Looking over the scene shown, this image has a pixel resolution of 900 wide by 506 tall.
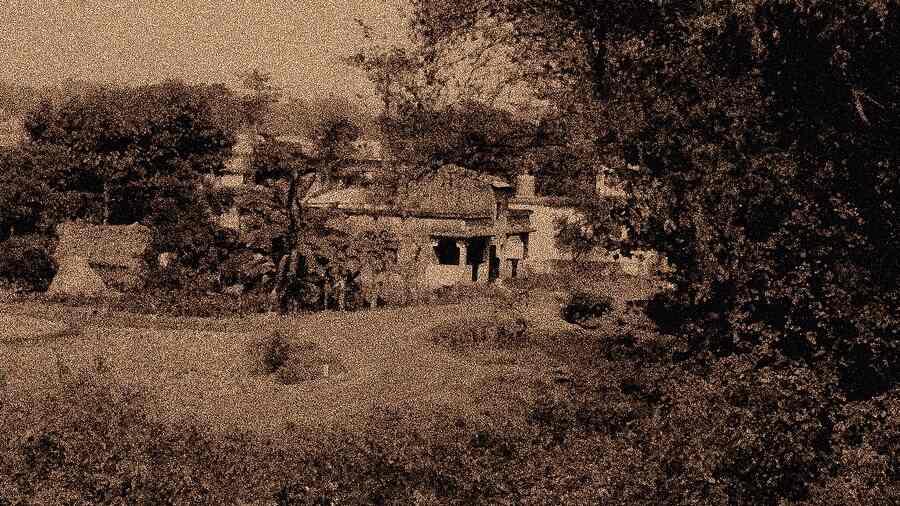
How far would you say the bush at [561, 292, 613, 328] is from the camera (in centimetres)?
2297

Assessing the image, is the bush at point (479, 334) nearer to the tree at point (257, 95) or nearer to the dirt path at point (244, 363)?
the dirt path at point (244, 363)

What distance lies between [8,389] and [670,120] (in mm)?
9901

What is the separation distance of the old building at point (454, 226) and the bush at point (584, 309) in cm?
853

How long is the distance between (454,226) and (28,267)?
13937mm

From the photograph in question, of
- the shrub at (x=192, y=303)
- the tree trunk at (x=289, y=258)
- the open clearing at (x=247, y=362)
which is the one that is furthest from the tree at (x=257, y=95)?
the open clearing at (x=247, y=362)

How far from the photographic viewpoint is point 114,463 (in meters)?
9.70

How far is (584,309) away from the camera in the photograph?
76.2ft

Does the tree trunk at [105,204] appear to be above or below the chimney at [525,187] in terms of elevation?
below

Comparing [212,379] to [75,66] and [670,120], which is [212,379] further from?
[75,66]

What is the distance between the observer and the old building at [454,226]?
3378 centimetres

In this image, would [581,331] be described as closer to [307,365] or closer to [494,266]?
[307,365]

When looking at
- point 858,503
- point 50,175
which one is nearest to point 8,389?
point 858,503

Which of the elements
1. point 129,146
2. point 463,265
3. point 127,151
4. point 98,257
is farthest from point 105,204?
point 463,265

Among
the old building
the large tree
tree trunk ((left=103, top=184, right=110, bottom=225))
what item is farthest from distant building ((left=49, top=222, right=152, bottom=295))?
the large tree
